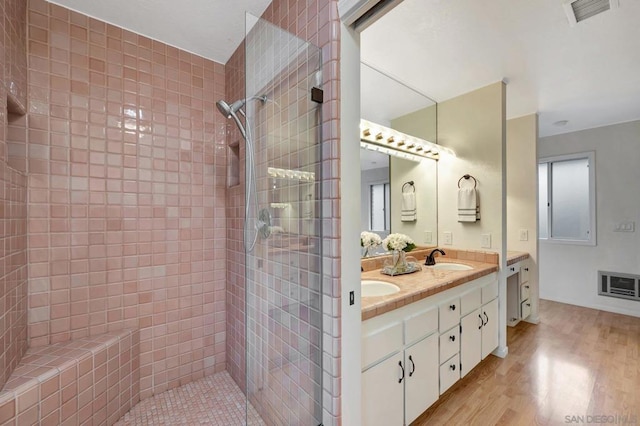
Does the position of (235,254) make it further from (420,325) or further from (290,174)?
(420,325)

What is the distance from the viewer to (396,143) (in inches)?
99.8

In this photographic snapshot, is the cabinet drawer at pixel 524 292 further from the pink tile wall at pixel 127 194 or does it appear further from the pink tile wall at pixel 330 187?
the pink tile wall at pixel 127 194

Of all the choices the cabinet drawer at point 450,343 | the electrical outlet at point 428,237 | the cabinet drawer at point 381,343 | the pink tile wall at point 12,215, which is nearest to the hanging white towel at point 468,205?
the electrical outlet at point 428,237

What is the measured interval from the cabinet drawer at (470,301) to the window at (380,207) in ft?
2.74

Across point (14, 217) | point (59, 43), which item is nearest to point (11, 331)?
point (14, 217)

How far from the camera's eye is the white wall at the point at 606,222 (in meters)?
3.37

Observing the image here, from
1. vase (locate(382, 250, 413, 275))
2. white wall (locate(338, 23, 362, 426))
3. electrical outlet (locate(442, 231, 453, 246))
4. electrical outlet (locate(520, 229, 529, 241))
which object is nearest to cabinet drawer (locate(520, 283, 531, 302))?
electrical outlet (locate(520, 229, 529, 241))

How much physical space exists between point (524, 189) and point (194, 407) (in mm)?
3926

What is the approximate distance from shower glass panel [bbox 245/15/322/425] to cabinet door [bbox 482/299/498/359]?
1769mm

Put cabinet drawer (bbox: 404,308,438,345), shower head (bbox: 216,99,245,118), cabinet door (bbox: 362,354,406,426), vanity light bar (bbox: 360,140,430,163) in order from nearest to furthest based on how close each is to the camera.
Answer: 1. cabinet door (bbox: 362,354,406,426)
2. shower head (bbox: 216,99,245,118)
3. cabinet drawer (bbox: 404,308,438,345)
4. vanity light bar (bbox: 360,140,430,163)

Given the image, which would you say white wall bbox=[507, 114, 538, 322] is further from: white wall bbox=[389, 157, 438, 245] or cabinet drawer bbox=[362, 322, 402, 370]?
cabinet drawer bbox=[362, 322, 402, 370]

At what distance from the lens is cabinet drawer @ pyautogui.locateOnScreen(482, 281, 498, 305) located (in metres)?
2.25

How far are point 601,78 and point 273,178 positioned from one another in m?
3.10

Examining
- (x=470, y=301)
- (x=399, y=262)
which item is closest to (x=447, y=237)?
(x=470, y=301)
